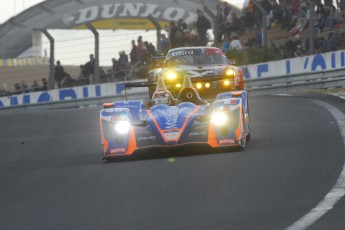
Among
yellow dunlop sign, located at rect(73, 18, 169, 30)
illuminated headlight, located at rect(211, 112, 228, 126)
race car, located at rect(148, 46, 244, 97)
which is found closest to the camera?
illuminated headlight, located at rect(211, 112, 228, 126)

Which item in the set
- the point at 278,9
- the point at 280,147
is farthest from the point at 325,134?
the point at 278,9

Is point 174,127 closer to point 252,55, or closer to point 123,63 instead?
point 252,55

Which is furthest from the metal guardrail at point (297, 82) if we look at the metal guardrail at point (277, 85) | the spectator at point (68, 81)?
the spectator at point (68, 81)

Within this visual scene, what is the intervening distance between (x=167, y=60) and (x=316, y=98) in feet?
12.2

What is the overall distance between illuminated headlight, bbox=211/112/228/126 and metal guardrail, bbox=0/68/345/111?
544 inches

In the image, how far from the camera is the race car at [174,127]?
40.3 feet

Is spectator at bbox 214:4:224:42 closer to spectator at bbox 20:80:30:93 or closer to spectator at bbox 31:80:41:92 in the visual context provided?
spectator at bbox 31:80:41:92

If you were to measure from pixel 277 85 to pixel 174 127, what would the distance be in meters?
15.1

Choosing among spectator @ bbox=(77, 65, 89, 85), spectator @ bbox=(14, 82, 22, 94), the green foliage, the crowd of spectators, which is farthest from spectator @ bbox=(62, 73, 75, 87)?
the green foliage

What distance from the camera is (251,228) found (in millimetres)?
6926

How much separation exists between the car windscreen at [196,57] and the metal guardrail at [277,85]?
624cm

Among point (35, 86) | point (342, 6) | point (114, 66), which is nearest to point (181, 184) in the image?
point (342, 6)

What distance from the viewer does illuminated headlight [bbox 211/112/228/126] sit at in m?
12.5

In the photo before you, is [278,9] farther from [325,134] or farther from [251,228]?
[251,228]
